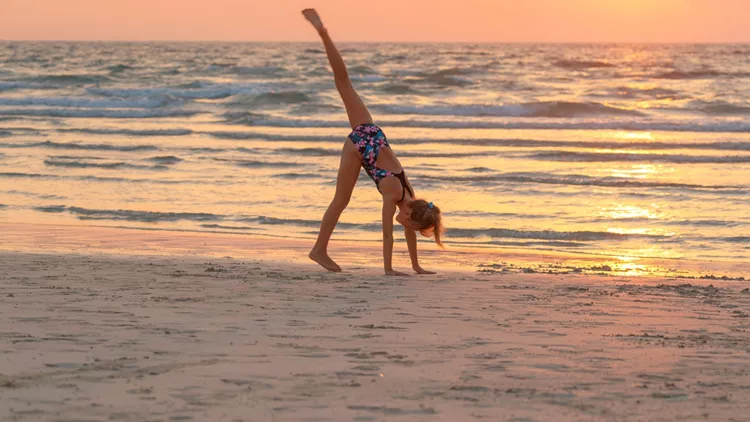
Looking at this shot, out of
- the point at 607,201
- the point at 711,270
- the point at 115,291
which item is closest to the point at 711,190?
the point at 607,201

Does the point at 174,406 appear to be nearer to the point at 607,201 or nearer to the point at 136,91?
the point at 607,201

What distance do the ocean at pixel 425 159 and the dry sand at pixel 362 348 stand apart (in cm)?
232

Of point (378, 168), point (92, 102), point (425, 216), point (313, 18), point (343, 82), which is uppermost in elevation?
point (313, 18)

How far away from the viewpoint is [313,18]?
8.20m

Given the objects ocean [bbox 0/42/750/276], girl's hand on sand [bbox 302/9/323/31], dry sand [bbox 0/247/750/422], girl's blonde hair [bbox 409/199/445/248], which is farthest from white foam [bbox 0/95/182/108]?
girl's blonde hair [bbox 409/199/445/248]

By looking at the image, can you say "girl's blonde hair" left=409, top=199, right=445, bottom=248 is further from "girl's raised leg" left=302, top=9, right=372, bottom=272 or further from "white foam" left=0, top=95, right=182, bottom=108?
"white foam" left=0, top=95, right=182, bottom=108

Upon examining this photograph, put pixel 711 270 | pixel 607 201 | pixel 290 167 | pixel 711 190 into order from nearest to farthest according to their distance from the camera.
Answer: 1. pixel 711 270
2. pixel 607 201
3. pixel 711 190
4. pixel 290 167

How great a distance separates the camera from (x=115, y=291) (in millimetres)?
6902

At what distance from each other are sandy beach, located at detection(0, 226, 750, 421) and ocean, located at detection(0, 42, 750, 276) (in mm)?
2287

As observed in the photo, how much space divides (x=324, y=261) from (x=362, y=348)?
3.03 m

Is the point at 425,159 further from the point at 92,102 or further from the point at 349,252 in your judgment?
the point at 92,102

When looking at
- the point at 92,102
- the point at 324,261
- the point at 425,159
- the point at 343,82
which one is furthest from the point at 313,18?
the point at 92,102

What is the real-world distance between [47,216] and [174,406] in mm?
8312

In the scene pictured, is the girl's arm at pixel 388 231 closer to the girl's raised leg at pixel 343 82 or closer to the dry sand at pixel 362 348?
the dry sand at pixel 362 348
